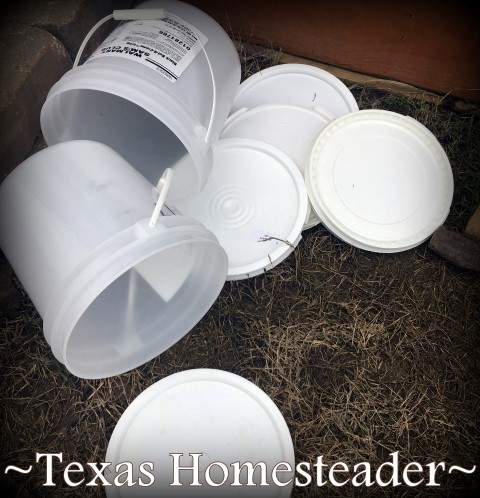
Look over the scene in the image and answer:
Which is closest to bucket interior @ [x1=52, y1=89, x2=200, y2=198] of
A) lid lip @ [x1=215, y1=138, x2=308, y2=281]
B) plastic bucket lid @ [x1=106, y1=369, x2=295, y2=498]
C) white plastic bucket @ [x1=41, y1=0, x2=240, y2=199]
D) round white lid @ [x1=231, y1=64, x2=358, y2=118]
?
white plastic bucket @ [x1=41, y1=0, x2=240, y2=199]

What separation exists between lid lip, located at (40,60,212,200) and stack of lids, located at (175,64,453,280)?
0.27 m

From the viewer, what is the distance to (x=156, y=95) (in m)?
1.29

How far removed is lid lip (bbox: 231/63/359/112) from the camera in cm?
173

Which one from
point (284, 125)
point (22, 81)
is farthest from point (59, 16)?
point (284, 125)

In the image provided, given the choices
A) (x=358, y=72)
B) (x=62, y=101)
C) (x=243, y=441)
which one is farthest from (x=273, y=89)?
(x=243, y=441)

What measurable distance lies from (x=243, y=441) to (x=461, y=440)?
58cm

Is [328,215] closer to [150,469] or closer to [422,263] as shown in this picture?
[422,263]

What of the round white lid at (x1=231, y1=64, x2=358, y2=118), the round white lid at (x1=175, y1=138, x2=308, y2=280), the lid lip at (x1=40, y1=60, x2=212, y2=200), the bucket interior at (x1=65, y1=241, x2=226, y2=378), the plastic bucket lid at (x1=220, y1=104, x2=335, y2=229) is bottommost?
the bucket interior at (x1=65, y1=241, x2=226, y2=378)

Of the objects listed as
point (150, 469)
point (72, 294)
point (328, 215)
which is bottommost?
point (150, 469)

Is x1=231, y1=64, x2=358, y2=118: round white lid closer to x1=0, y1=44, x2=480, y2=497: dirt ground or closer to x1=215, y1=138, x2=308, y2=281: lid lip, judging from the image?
x1=215, y1=138, x2=308, y2=281: lid lip

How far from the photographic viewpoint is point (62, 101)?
1461 mm

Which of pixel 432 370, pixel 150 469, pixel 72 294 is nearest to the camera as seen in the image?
pixel 72 294

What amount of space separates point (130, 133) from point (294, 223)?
0.52 m

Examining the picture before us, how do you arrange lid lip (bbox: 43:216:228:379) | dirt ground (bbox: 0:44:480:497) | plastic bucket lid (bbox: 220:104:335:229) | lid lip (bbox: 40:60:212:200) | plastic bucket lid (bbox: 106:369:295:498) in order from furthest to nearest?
1. plastic bucket lid (bbox: 220:104:335:229)
2. dirt ground (bbox: 0:44:480:497)
3. plastic bucket lid (bbox: 106:369:295:498)
4. lid lip (bbox: 40:60:212:200)
5. lid lip (bbox: 43:216:228:379)
